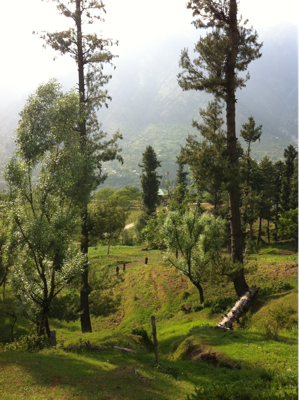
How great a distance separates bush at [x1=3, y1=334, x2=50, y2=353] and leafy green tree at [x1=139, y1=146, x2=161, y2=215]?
43400 millimetres

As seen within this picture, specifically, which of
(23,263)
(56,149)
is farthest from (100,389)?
(56,149)

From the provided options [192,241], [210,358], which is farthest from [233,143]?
[210,358]

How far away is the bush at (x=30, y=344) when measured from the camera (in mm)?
13241

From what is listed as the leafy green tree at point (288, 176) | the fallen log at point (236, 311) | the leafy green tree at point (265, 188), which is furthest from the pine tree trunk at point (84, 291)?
the leafy green tree at point (288, 176)

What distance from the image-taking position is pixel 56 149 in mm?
15117

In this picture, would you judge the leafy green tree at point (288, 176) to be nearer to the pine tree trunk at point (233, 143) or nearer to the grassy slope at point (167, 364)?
the grassy slope at point (167, 364)

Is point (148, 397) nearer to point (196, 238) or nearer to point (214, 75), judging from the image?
point (196, 238)

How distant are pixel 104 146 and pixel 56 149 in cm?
607

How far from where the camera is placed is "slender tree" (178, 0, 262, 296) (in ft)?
53.3

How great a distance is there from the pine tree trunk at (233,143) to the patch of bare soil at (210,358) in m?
5.88

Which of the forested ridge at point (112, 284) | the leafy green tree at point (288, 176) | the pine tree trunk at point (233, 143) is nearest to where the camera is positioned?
the forested ridge at point (112, 284)

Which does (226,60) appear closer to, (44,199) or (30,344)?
(44,199)

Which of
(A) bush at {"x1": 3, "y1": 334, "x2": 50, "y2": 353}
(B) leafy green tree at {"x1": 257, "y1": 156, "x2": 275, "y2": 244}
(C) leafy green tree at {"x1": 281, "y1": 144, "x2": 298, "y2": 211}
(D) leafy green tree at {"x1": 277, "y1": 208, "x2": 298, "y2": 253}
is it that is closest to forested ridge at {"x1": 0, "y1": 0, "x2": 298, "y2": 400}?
(A) bush at {"x1": 3, "y1": 334, "x2": 50, "y2": 353}

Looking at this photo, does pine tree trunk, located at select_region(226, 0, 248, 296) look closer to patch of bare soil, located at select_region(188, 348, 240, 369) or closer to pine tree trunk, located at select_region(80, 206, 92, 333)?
patch of bare soil, located at select_region(188, 348, 240, 369)
